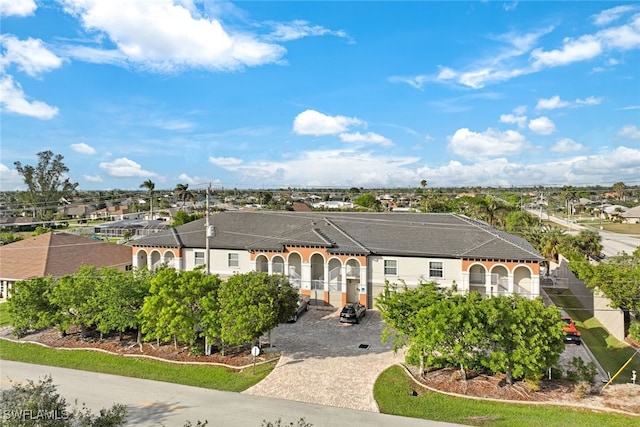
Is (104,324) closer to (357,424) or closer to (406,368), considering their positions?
(357,424)

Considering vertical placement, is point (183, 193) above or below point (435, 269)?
above

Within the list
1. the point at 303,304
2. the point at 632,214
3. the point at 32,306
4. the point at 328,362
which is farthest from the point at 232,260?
the point at 632,214

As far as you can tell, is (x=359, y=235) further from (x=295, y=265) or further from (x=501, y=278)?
(x=501, y=278)

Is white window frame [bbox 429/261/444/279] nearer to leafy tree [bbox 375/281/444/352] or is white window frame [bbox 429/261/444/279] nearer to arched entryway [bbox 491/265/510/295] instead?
arched entryway [bbox 491/265/510/295]

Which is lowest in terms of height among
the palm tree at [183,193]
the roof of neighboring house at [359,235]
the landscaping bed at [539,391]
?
the landscaping bed at [539,391]

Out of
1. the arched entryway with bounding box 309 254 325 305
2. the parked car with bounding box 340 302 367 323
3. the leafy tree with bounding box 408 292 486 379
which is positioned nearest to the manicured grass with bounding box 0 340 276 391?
the parked car with bounding box 340 302 367 323

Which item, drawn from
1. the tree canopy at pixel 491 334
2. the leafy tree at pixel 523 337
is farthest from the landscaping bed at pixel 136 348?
the leafy tree at pixel 523 337

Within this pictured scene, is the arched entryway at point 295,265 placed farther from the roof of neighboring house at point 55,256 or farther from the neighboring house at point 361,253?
the roof of neighboring house at point 55,256

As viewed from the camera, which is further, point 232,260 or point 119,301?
point 232,260
